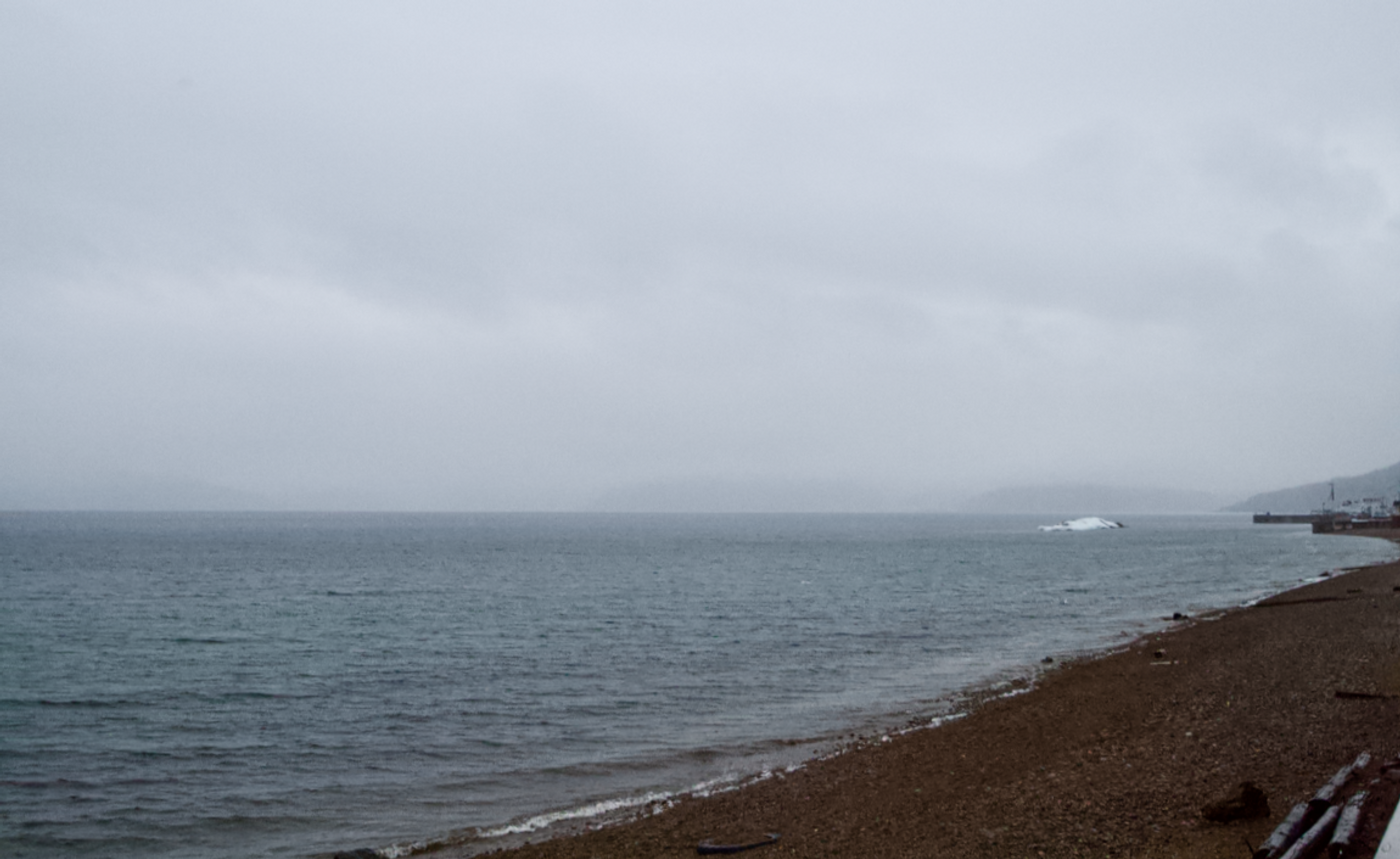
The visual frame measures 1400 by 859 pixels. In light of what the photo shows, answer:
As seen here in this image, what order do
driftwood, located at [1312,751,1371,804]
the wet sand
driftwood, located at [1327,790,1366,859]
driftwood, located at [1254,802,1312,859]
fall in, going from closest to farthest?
driftwood, located at [1327,790,1366,859] → driftwood, located at [1254,802,1312,859] → driftwood, located at [1312,751,1371,804] → the wet sand

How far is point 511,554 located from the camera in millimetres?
112750

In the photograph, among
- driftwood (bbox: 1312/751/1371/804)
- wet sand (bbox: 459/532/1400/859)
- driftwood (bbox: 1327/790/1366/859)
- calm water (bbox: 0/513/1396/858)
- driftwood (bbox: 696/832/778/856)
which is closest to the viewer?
driftwood (bbox: 1327/790/1366/859)

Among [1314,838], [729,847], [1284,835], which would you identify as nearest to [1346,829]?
[1314,838]

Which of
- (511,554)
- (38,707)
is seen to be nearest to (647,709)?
(38,707)

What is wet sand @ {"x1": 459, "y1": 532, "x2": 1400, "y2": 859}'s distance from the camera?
11.0 meters

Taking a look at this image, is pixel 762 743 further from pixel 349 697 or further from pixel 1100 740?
pixel 349 697

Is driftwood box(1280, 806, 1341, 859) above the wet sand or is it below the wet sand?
above

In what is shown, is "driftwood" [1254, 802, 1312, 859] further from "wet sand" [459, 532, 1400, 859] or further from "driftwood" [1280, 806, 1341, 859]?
"wet sand" [459, 532, 1400, 859]

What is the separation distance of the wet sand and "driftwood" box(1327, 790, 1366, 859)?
8.2 inches

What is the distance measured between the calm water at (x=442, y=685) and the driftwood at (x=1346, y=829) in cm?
1115

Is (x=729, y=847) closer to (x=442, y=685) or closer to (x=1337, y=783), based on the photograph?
(x=1337, y=783)

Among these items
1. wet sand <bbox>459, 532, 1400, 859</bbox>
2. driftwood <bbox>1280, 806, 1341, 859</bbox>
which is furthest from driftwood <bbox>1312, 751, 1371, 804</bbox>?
driftwood <bbox>1280, 806, 1341, 859</bbox>

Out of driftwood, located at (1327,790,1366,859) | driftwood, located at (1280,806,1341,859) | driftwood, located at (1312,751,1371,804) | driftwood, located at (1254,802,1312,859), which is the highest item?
driftwood, located at (1327,790,1366,859)

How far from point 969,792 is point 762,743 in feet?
23.3
